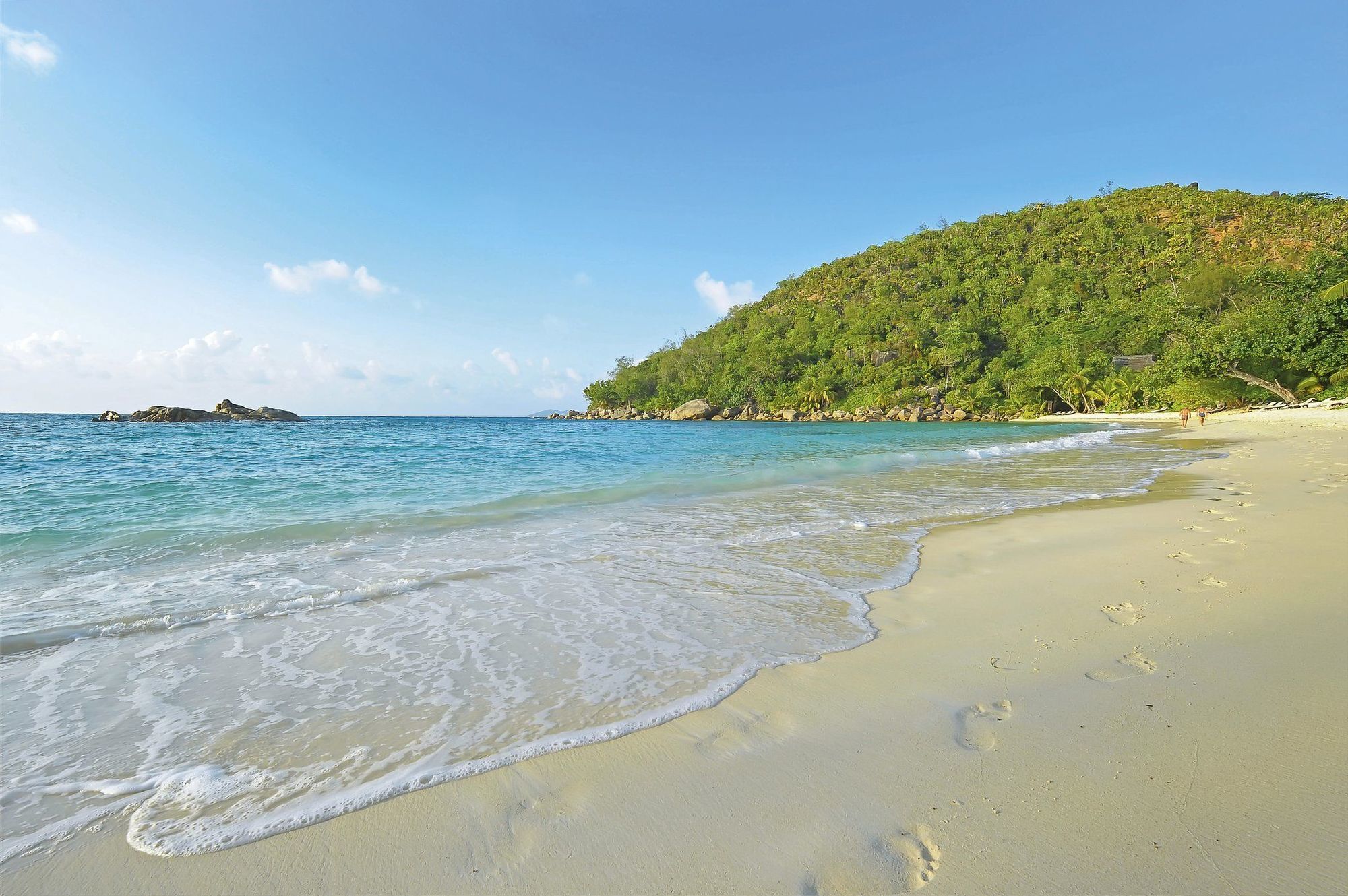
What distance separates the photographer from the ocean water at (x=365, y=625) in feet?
7.77

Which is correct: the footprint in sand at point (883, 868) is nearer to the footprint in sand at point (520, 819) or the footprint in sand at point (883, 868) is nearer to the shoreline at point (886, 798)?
the shoreline at point (886, 798)

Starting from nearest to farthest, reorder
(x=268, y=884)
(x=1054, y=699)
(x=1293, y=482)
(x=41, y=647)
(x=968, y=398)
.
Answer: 1. (x=268, y=884)
2. (x=1054, y=699)
3. (x=41, y=647)
4. (x=1293, y=482)
5. (x=968, y=398)

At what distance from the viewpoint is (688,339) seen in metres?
→ 123

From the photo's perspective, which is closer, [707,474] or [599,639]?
[599,639]

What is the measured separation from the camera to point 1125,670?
2998 millimetres

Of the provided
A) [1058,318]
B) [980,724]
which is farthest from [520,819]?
[1058,318]

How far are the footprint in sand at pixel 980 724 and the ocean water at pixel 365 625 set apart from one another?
3.23 feet

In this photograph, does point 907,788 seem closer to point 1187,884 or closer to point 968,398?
point 1187,884

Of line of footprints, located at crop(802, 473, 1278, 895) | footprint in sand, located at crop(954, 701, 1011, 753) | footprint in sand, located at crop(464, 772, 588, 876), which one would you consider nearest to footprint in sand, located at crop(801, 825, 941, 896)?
line of footprints, located at crop(802, 473, 1278, 895)

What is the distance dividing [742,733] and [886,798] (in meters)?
0.70

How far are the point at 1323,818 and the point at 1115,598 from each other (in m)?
2.70

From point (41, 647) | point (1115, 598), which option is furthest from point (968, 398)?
point (41, 647)

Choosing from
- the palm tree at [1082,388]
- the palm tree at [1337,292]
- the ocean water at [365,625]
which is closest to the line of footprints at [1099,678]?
the ocean water at [365,625]

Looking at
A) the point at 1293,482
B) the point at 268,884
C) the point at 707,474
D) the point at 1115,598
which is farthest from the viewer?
the point at 707,474
